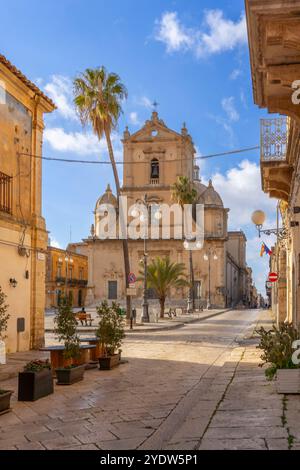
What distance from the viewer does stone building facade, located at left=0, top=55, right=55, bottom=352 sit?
15.2 meters

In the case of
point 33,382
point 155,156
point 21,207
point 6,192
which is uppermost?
point 155,156

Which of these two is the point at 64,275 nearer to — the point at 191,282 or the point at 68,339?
the point at 191,282

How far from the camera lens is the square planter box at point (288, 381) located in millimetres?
8547

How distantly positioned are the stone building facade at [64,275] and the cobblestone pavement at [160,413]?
154 ft

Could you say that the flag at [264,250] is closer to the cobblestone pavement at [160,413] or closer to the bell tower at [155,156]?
the cobblestone pavement at [160,413]

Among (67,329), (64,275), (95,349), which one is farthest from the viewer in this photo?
(64,275)

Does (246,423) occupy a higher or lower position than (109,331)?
lower

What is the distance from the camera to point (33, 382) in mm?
9047

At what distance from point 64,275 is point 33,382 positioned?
60040mm

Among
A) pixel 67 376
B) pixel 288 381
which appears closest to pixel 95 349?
pixel 67 376

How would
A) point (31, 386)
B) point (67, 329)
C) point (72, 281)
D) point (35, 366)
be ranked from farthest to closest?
point (72, 281) → point (67, 329) → point (35, 366) → point (31, 386)
